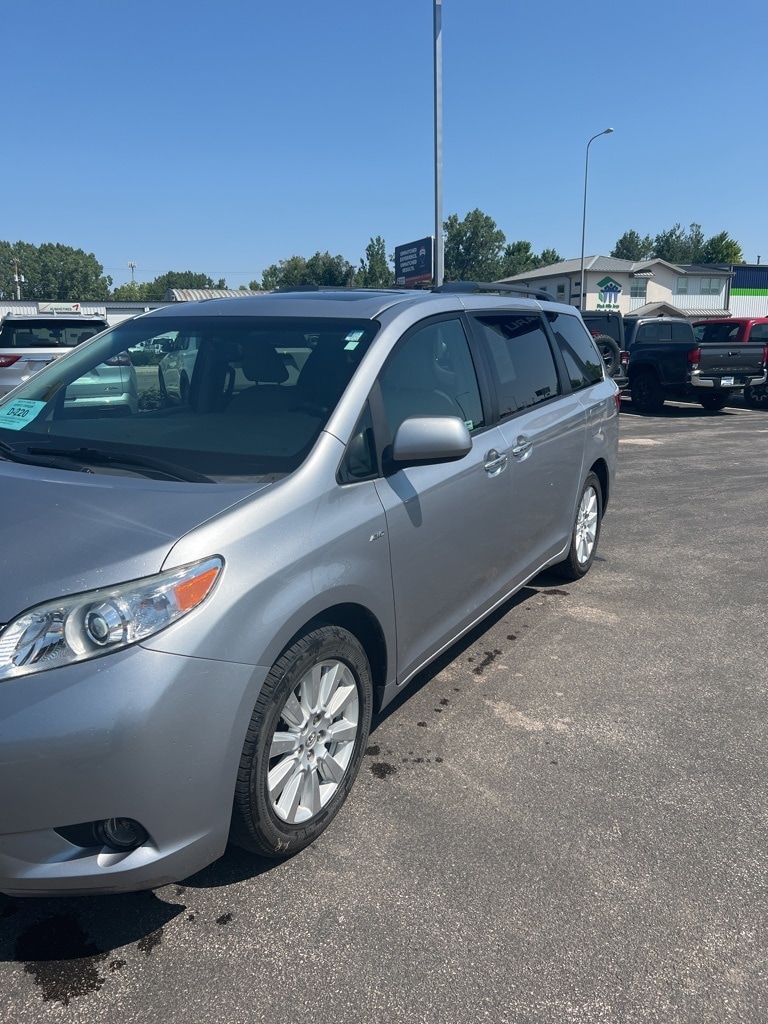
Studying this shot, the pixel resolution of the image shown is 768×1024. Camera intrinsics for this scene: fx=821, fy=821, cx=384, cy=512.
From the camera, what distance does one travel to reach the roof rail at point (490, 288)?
432cm

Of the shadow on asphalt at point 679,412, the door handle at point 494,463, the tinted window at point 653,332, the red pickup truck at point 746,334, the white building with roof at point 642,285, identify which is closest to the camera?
the door handle at point 494,463

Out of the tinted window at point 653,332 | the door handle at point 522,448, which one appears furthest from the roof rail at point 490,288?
the tinted window at point 653,332

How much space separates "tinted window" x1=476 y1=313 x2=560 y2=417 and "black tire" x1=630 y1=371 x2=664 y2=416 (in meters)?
13.3

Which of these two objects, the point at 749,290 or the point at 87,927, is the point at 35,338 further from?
the point at 749,290

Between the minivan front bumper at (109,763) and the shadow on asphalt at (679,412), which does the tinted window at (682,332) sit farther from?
the minivan front bumper at (109,763)

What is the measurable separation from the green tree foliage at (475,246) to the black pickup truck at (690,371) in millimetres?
90479

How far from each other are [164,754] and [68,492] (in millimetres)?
971

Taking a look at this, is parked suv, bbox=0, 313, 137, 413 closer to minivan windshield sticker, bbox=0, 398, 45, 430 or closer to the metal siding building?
minivan windshield sticker, bbox=0, 398, 45, 430

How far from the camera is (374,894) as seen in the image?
8.46ft

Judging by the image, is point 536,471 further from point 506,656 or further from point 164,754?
point 164,754

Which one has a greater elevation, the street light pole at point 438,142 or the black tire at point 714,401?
the street light pole at point 438,142

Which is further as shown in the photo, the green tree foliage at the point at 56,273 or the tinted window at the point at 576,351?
the green tree foliage at the point at 56,273

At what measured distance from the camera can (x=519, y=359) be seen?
4492 millimetres

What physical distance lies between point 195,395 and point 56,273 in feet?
449
